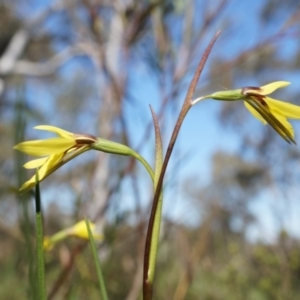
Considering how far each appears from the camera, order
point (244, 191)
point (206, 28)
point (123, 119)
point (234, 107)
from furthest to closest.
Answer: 1. point (244, 191)
2. point (234, 107)
3. point (206, 28)
4. point (123, 119)

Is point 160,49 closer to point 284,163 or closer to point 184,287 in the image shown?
point 184,287

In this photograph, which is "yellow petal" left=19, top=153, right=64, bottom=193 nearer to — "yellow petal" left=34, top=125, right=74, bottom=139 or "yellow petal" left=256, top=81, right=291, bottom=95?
"yellow petal" left=34, top=125, right=74, bottom=139

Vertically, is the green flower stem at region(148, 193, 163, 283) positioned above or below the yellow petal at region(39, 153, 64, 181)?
below

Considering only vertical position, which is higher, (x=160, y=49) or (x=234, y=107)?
(x=234, y=107)

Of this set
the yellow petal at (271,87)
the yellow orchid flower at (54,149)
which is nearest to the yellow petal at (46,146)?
the yellow orchid flower at (54,149)

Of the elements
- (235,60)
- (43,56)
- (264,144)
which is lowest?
(235,60)

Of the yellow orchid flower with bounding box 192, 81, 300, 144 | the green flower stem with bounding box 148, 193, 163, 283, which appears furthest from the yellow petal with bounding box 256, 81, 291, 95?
the green flower stem with bounding box 148, 193, 163, 283

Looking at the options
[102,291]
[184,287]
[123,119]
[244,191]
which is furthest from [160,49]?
[244,191]

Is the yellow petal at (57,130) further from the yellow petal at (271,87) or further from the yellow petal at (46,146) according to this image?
the yellow petal at (271,87)
